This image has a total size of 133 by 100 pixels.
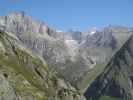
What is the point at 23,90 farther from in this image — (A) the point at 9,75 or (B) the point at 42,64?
(B) the point at 42,64

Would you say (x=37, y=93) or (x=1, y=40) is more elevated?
(x=1, y=40)

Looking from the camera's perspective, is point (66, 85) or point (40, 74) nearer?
point (40, 74)

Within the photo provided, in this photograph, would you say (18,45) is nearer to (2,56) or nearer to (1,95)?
(2,56)

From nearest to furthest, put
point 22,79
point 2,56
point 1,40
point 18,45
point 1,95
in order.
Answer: point 1,95
point 22,79
point 2,56
point 1,40
point 18,45

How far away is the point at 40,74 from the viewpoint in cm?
18012

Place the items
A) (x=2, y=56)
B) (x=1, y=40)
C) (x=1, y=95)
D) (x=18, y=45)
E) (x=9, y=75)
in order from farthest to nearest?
1. (x=18, y=45)
2. (x=1, y=40)
3. (x=2, y=56)
4. (x=9, y=75)
5. (x=1, y=95)

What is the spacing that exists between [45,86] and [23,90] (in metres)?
36.9

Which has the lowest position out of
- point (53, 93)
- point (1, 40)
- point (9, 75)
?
point (53, 93)

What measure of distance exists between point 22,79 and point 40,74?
34.5 meters

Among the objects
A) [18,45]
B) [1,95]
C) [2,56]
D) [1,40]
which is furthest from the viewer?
[18,45]

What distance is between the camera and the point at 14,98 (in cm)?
9612

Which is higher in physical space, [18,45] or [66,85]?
[18,45]

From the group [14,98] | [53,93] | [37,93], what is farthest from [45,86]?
[14,98]

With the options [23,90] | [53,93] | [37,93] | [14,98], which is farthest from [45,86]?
[14,98]
